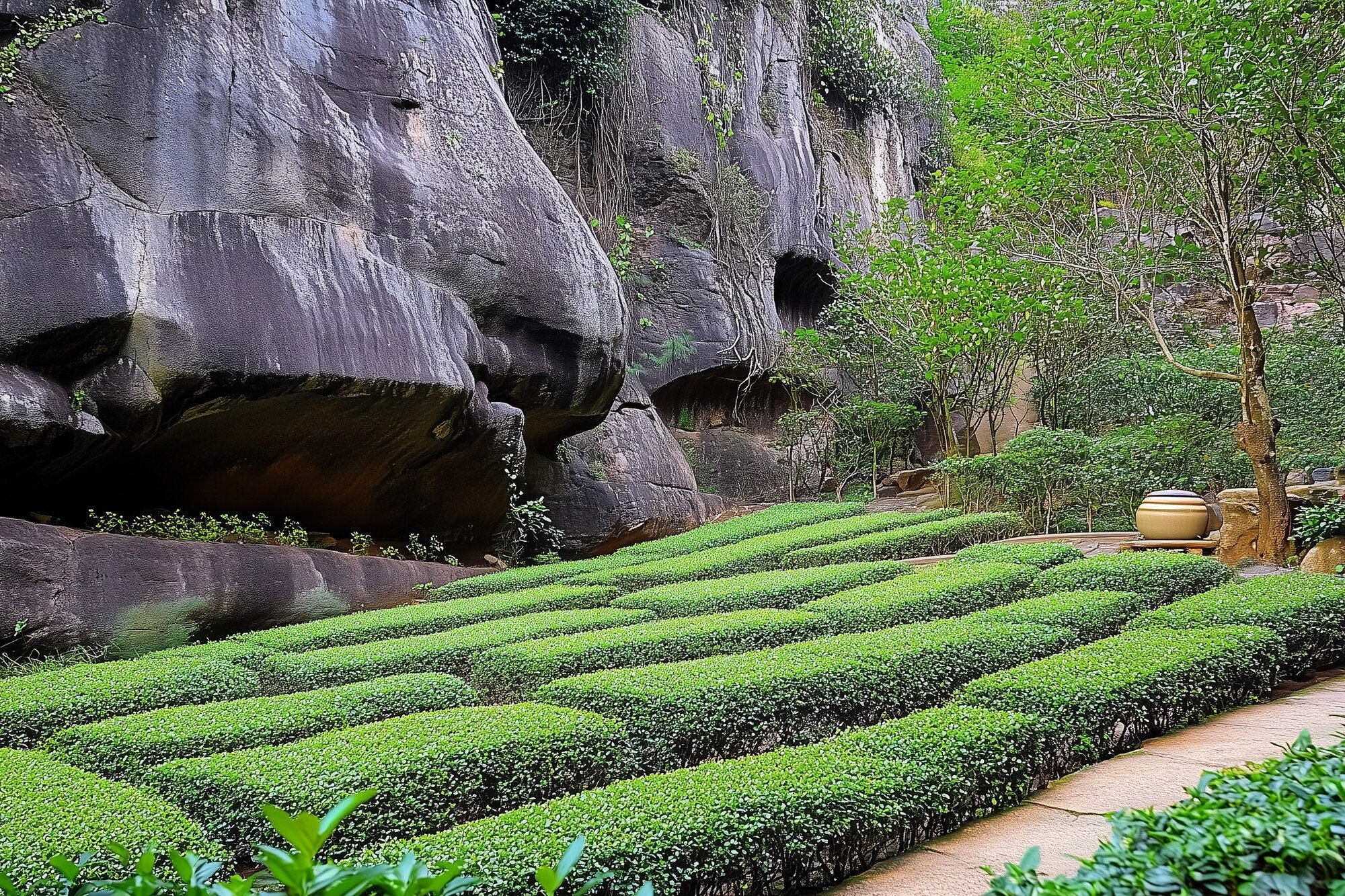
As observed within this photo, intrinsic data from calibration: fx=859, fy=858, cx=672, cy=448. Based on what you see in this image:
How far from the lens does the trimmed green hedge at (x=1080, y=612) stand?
5.41m

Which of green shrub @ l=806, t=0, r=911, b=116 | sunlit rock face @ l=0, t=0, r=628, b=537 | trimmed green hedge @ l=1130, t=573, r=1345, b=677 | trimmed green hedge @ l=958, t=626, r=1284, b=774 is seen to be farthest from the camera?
green shrub @ l=806, t=0, r=911, b=116

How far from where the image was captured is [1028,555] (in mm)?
7770

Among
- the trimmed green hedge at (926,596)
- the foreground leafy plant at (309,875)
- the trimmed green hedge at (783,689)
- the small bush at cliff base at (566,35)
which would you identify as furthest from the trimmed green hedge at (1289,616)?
the small bush at cliff base at (566,35)

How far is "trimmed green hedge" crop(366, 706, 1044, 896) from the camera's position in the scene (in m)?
2.51

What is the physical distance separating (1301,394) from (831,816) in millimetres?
12701

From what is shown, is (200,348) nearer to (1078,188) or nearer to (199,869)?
(199,869)

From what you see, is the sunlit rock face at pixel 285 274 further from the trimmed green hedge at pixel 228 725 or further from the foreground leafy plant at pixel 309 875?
the foreground leafy plant at pixel 309 875

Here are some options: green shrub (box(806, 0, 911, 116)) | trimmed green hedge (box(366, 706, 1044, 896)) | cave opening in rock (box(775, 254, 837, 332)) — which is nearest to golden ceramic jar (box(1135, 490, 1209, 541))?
trimmed green hedge (box(366, 706, 1044, 896))

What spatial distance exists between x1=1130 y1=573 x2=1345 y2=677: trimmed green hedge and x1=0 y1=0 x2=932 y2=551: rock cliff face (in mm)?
6592

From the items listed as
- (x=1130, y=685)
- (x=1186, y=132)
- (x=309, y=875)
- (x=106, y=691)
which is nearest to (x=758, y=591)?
(x=1130, y=685)

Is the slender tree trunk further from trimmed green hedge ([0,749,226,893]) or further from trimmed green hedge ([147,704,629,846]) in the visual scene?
trimmed green hedge ([0,749,226,893])

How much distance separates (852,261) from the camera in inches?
771

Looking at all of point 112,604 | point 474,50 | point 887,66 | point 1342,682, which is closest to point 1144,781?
point 1342,682

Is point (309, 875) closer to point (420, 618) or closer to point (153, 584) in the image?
point (420, 618)
